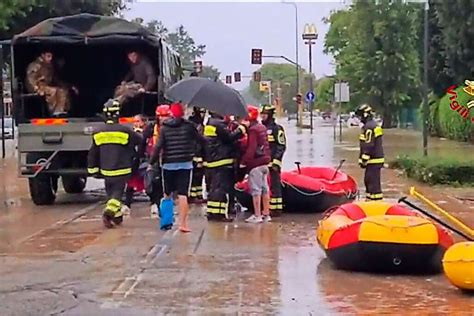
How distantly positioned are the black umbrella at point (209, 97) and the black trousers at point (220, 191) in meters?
1.11

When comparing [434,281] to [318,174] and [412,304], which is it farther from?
[318,174]

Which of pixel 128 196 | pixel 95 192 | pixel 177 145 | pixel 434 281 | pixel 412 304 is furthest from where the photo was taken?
pixel 95 192

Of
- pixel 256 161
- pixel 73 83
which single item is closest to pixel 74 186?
pixel 73 83

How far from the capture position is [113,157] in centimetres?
1480

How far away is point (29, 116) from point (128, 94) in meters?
1.90

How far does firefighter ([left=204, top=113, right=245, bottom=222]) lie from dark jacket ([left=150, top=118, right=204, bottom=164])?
37.3 inches

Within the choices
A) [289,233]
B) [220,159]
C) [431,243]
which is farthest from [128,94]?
[431,243]

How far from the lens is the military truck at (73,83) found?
18531 mm

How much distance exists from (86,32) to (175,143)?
5555mm

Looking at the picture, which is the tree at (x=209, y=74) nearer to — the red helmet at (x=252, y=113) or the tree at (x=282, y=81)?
the red helmet at (x=252, y=113)

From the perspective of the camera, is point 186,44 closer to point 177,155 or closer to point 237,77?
point 237,77

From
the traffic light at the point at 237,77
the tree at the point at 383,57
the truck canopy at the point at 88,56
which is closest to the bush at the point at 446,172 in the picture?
the truck canopy at the point at 88,56

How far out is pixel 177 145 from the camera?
46.7 feet

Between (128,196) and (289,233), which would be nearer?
(289,233)
